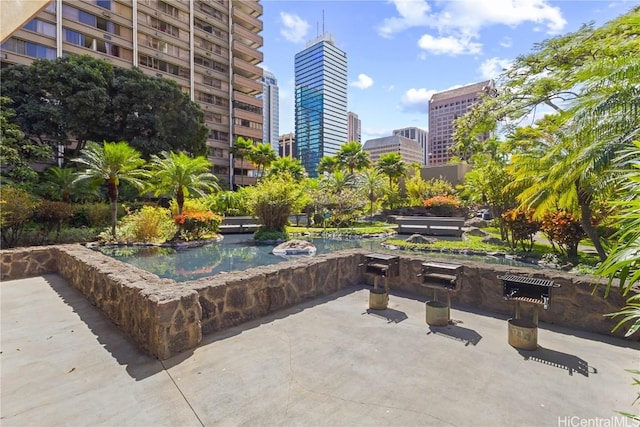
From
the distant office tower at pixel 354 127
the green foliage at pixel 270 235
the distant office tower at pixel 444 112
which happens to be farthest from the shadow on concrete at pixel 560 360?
the distant office tower at pixel 354 127

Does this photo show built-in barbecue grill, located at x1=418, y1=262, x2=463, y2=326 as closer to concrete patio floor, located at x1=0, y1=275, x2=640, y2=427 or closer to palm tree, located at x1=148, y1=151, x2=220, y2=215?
concrete patio floor, located at x1=0, y1=275, x2=640, y2=427

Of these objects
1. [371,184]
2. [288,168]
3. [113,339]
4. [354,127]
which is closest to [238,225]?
[371,184]

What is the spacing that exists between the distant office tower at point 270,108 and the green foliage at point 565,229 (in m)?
114

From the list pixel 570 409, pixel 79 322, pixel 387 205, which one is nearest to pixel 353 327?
pixel 570 409

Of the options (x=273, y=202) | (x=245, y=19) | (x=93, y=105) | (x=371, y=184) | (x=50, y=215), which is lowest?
(x=50, y=215)

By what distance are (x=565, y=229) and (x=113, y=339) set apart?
1220 cm

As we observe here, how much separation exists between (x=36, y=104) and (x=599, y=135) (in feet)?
101

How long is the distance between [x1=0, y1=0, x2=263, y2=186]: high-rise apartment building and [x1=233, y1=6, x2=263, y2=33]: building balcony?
0.44ft

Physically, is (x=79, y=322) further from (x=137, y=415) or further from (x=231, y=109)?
(x=231, y=109)

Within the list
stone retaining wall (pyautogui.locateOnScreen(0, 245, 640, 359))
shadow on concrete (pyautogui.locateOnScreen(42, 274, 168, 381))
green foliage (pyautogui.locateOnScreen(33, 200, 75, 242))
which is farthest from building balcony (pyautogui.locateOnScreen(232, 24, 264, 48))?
shadow on concrete (pyautogui.locateOnScreen(42, 274, 168, 381))

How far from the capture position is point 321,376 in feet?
11.4

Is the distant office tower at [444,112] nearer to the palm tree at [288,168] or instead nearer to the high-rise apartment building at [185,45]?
the palm tree at [288,168]

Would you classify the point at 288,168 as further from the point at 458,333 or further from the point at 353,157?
the point at 458,333

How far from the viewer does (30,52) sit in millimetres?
28641
